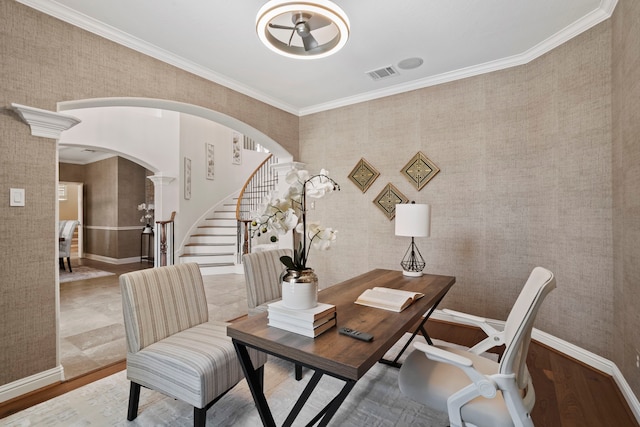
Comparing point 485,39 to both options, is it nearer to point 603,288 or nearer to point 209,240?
point 603,288

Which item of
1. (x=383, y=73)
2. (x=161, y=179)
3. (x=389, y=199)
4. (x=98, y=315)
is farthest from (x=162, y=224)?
(x=383, y=73)

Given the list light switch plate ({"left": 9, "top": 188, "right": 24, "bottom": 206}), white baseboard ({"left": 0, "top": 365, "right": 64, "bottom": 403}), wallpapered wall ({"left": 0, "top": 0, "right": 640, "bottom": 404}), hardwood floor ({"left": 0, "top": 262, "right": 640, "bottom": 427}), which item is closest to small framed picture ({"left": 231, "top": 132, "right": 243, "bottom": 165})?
wallpapered wall ({"left": 0, "top": 0, "right": 640, "bottom": 404})

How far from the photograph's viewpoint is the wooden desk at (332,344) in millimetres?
Answer: 1107

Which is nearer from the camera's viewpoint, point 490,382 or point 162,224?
point 490,382

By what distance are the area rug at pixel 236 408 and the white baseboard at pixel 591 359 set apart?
1.30 metres

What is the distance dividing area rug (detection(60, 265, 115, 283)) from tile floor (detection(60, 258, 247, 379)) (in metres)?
0.30

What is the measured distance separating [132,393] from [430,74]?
157 inches

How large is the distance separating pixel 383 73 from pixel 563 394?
10.8 feet

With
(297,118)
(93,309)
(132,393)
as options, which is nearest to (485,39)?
(297,118)

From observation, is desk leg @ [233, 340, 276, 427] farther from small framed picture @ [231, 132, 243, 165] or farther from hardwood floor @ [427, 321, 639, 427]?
small framed picture @ [231, 132, 243, 165]

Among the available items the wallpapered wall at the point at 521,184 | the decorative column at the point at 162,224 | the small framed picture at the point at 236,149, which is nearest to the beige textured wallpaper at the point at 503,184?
the wallpapered wall at the point at 521,184

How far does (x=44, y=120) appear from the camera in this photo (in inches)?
86.0

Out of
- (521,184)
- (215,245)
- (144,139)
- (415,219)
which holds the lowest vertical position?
(215,245)

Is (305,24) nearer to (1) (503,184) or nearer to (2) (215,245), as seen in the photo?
(1) (503,184)
